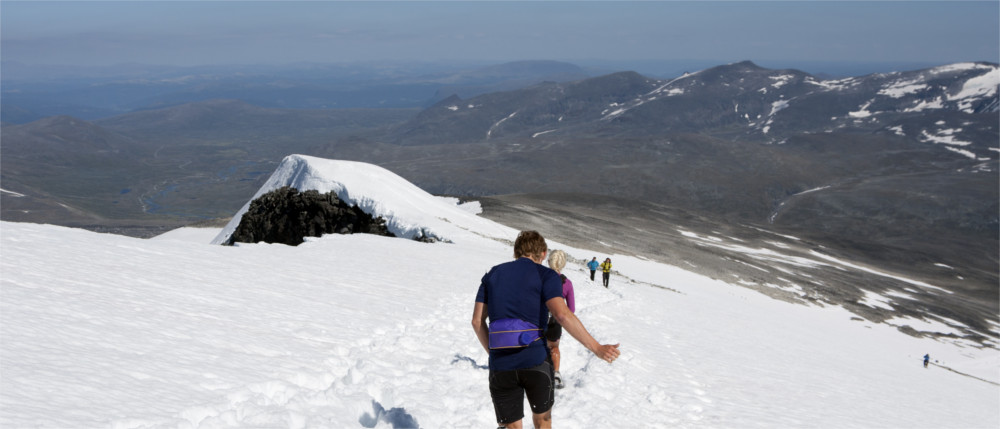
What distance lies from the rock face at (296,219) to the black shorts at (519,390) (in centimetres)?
3356

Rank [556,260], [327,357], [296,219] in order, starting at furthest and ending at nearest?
[296,219]
[327,357]
[556,260]

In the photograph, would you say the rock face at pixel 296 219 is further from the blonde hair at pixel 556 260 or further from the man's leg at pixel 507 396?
the man's leg at pixel 507 396

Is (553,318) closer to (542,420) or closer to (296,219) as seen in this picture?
(542,420)

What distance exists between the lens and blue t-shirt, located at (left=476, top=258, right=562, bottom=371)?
6504mm

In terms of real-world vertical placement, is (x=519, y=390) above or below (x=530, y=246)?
below

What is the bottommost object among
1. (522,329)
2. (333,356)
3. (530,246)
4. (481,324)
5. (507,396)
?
(333,356)

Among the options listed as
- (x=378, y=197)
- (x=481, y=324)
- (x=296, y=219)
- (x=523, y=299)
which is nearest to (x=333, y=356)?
(x=481, y=324)

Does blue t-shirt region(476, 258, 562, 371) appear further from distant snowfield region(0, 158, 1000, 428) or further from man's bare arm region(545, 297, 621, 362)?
distant snowfield region(0, 158, 1000, 428)

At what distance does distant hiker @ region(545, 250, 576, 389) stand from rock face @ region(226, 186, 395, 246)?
29998 millimetres

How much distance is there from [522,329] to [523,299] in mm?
342

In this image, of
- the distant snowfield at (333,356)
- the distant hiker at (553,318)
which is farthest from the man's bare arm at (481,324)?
the distant snowfield at (333,356)

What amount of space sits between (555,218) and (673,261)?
1550 cm

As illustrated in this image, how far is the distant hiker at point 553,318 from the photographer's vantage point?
360 inches

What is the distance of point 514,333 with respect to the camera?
255 inches
